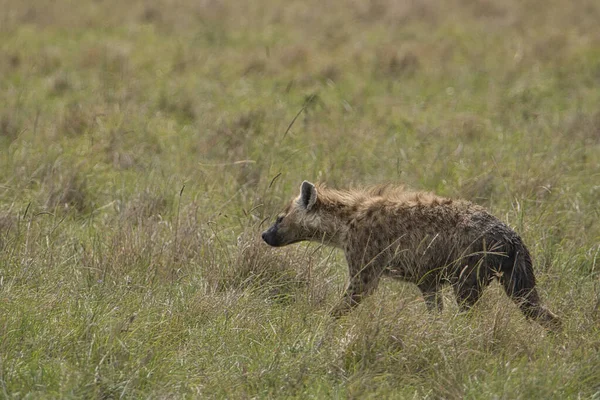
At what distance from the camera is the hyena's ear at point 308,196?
5832 mm

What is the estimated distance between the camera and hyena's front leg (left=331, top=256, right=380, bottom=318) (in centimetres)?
531

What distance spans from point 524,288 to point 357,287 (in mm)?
855

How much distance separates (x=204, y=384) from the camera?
15.1 feet

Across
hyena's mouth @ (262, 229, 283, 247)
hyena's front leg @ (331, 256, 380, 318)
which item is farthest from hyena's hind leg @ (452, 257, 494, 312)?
hyena's mouth @ (262, 229, 283, 247)

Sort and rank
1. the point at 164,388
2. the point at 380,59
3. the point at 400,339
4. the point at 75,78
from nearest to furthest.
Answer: the point at 164,388 → the point at 400,339 → the point at 75,78 → the point at 380,59

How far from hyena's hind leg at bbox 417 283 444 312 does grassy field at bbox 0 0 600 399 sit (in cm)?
12

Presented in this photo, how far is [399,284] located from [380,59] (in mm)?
6300

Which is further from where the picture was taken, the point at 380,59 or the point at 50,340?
the point at 380,59

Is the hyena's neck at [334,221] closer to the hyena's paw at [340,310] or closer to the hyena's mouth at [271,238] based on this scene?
the hyena's mouth at [271,238]

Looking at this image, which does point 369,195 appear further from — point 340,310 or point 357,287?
point 340,310

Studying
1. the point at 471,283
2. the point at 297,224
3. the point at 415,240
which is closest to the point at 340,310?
the point at 415,240

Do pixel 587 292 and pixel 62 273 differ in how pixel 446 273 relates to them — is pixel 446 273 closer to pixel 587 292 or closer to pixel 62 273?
pixel 587 292

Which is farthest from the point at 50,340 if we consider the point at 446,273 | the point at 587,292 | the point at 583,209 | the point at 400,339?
the point at 583,209

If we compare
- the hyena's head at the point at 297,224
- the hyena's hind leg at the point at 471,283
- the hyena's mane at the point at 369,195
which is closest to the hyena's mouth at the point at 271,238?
the hyena's head at the point at 297,224
